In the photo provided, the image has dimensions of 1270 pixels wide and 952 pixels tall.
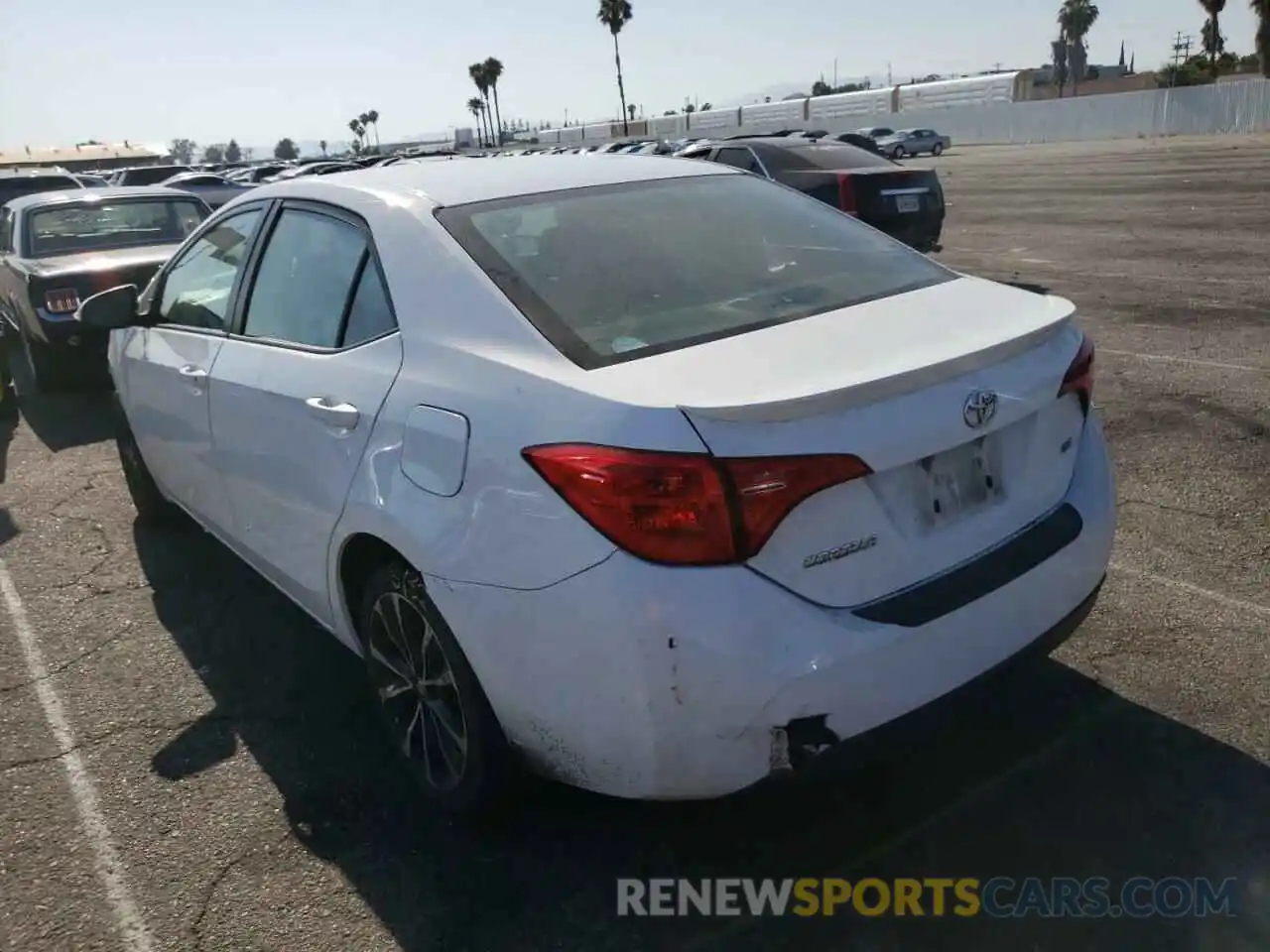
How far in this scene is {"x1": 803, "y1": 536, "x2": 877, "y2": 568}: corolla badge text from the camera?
89.7 inches

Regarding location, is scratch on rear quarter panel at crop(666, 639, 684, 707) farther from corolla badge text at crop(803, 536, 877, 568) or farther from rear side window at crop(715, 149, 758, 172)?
rear side window at crop(715, 149, 758, 172)

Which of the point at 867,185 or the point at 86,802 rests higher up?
the point at 867,185

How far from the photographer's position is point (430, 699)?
2.97 m

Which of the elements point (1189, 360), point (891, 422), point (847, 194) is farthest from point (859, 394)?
point (847, 194)

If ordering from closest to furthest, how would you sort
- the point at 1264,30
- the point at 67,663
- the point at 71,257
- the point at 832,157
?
the point at 67,663 < the point at 71,257 < the point at 832,157 < the point at 1264,30

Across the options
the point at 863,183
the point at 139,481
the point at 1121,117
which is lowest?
the point at 1121,117

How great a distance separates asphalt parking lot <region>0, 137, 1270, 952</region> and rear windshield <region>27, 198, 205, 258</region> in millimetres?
4922

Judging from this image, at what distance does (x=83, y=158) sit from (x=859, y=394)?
41244mm

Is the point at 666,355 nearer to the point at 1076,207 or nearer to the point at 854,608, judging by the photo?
the point at 854,608

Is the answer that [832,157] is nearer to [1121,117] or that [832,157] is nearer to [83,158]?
[83,158]

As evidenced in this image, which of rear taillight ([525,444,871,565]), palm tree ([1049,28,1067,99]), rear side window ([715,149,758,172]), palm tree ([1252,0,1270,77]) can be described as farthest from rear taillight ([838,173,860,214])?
palm tree ([1049,28,1067,99])

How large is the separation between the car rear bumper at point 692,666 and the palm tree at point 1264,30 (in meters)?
61.5

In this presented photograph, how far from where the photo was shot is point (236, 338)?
150 inches

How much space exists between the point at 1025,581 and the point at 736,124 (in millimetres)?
77806
